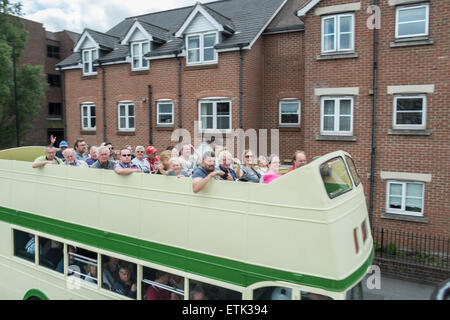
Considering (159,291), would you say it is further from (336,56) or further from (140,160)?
(336,56)

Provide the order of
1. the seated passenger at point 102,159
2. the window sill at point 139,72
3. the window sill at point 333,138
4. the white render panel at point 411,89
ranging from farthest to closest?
the window sill at point 139,72 < the window sill at point 333,138 < the white render panel at point 411,89 < the seated passenger at point 102,159

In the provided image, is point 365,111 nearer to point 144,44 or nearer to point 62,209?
point 62,209

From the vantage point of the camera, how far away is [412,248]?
422 inches

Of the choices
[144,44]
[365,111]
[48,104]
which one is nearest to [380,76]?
[365,111]

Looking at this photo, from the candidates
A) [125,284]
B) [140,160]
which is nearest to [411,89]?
[140,160]

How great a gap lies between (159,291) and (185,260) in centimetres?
67

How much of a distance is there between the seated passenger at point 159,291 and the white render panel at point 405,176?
907cm

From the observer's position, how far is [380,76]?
1115 centimetres

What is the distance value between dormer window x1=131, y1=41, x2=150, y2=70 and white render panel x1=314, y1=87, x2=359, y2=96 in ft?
28.4

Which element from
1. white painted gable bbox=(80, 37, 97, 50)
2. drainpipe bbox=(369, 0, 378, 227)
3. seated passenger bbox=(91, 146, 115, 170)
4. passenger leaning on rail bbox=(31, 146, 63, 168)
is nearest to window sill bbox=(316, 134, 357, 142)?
drainpipe bbox=(369, 0, 378, 227)

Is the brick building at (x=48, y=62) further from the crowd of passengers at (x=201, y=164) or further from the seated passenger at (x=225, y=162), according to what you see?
the seated passenger at (x=225, y=162)

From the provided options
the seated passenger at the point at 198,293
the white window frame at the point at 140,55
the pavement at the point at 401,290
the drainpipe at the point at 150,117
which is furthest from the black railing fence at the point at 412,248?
the white window frame at the point at 140,55

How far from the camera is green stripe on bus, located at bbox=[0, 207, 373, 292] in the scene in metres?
3.36

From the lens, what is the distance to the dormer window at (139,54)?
Result: 16.6 meters
